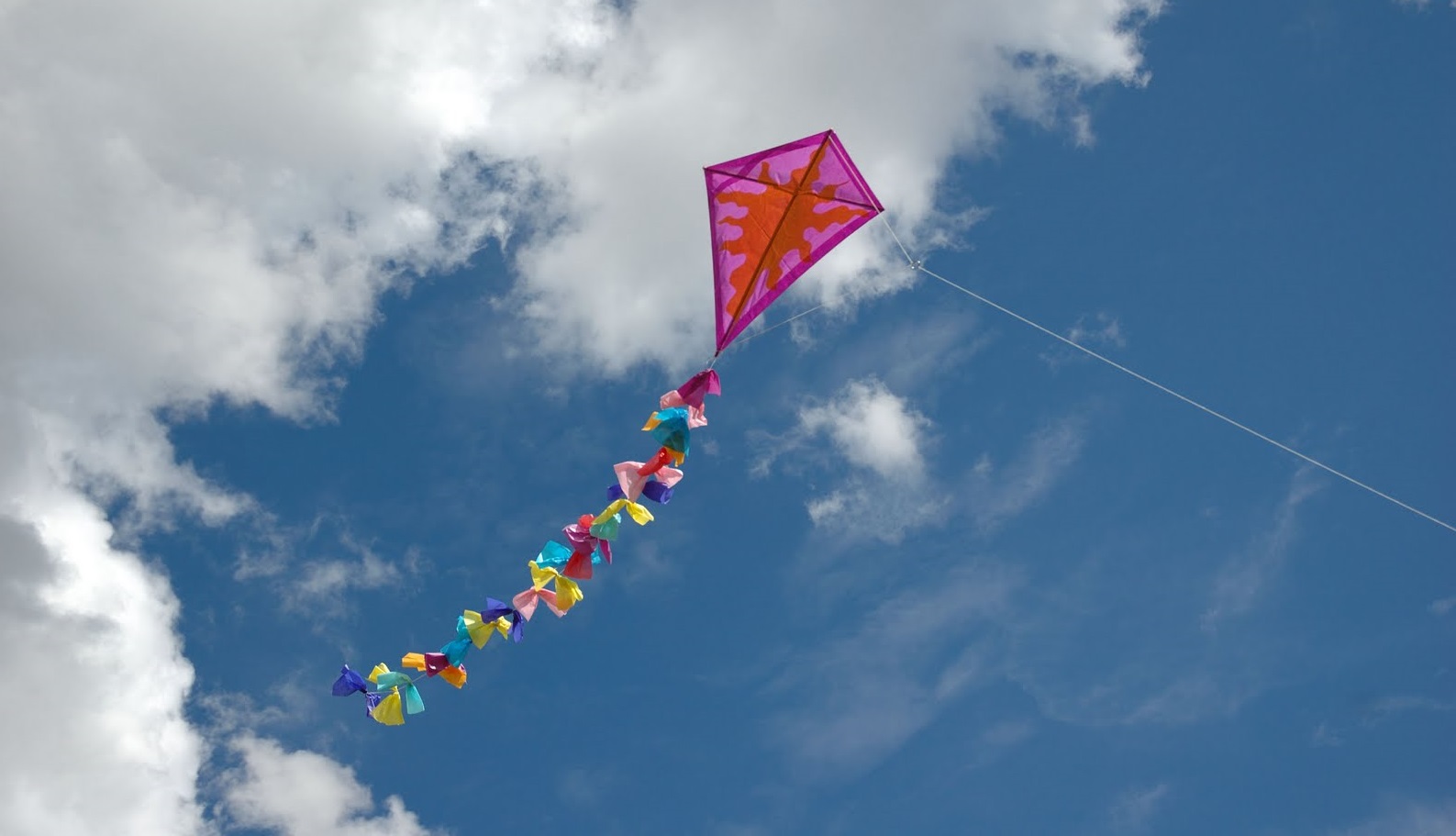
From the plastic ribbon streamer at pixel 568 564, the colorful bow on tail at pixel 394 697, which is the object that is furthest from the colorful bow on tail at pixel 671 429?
the colorful bow on tail at pixel 394 697

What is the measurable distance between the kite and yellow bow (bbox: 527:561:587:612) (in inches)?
0.7

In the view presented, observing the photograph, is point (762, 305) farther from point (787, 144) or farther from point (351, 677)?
point (351, 677)

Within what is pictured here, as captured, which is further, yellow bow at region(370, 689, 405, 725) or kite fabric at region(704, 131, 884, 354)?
kite fabric at region(704, 131, 884, 354)

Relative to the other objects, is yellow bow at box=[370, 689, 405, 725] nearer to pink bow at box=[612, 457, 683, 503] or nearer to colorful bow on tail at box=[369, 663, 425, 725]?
colorful bow on tail at box=[369, 663, 425, 725]

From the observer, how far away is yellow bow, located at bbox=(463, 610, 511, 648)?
19.5 m

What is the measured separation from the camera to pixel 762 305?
2056 centimetres

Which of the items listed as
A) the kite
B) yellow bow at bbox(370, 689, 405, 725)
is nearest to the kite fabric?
the kite

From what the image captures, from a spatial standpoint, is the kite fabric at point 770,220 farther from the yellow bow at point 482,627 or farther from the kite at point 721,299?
the yellow bow at point 482,627

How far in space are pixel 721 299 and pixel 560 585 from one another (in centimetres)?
606

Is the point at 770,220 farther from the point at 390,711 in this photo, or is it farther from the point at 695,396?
the point at 390,711

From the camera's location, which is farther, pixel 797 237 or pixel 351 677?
pixel 797 237

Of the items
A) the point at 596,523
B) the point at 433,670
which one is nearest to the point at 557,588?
the point at 596,523

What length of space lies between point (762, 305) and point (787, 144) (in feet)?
9.75

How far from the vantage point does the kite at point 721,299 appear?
19.6 metres
